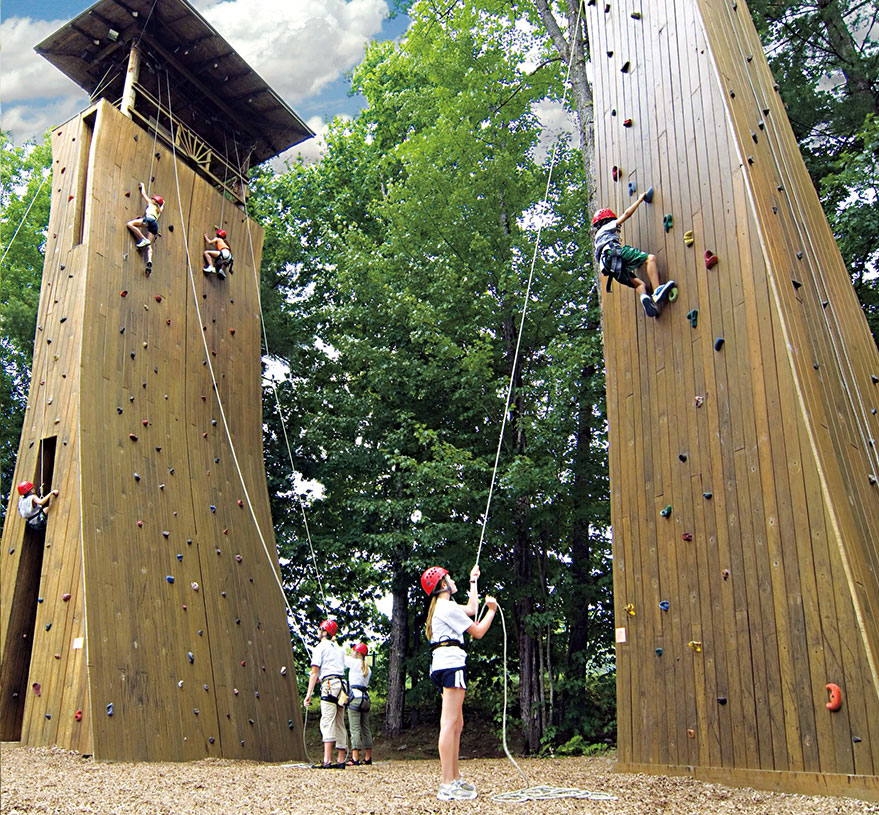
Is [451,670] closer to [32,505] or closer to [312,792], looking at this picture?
[312,792]

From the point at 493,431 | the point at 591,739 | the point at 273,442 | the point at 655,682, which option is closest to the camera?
the point at 655,682

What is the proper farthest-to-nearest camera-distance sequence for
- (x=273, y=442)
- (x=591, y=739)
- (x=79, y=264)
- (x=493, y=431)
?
1. (x=273, y=442)
2. (x=493, y=431)
3. (x=591, y=739)
4. (x=79, y=264)

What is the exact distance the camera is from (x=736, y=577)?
4.07 meters

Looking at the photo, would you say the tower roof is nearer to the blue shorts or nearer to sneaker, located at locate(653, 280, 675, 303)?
sneaker, located at locate(653, 280, 675, 303)

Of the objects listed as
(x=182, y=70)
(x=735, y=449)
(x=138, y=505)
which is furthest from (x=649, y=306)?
(x=182, y=70)

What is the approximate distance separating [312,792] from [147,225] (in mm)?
6399

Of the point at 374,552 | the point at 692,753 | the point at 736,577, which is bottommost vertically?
the point at 692,753

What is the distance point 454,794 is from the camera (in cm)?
348

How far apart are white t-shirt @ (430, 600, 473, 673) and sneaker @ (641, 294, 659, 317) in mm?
2530

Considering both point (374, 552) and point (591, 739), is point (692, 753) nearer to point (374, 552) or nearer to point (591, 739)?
point (591, 739)

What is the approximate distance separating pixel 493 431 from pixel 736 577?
6.48 meters

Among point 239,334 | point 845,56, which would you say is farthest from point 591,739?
point 845,56

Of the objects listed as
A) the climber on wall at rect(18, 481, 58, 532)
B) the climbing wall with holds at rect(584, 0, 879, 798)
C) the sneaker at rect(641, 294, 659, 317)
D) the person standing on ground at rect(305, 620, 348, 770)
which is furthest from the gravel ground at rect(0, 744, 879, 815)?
the sneaker at rect(641, 294, 659, 317)

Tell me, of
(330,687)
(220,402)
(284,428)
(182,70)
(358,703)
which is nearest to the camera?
(330,687)
